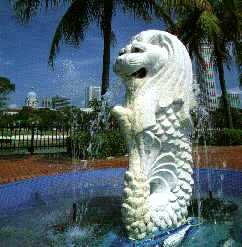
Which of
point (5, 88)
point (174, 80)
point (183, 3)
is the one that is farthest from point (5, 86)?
point (174, 80)

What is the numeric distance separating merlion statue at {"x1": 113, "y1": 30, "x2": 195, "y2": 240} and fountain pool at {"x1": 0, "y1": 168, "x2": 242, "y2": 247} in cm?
41

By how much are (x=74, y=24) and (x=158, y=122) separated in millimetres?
9954

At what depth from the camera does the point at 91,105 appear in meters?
13.8

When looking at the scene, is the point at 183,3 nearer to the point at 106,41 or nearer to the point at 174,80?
the point at 106,41

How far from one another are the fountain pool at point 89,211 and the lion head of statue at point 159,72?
1.38 m

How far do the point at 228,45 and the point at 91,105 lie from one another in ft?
30.0

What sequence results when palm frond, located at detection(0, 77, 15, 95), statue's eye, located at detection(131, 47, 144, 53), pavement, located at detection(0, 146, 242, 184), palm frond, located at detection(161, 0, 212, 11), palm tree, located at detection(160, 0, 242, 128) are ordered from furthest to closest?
palm frond, located at detection(0, 77, 15, 95) → palm tree, located at detection(160, 0, 242, 128) → palm frond, located at detection(161, 0, 212, 11) → pavement, located at detection(0, 146, 242, 184) → statue's eye, located at detection(131, 47, 144, 53)

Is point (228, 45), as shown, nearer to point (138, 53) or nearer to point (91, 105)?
point (91, 105)

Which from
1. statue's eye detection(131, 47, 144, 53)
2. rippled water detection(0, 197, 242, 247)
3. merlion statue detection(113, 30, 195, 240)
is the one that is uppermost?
statue's eye detection(131, 47, 144, 53)

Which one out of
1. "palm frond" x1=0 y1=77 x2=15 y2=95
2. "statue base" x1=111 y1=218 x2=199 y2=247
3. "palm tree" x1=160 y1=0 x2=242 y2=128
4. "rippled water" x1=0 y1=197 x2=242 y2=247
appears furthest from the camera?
"palm frond" x1=0 y1=77 x2=15 y2=95

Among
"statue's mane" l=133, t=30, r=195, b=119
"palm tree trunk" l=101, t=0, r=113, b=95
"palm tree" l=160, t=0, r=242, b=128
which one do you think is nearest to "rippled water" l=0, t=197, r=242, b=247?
"statue's mane" l=133, t=30, r=195, b=119

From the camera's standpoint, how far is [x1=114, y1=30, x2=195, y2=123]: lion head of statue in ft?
13.8

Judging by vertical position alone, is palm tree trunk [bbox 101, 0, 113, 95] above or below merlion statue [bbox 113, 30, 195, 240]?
above

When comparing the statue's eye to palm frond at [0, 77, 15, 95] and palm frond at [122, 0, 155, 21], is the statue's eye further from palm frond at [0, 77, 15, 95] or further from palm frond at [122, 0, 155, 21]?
palm frond at [0, 77, 15, 95]
